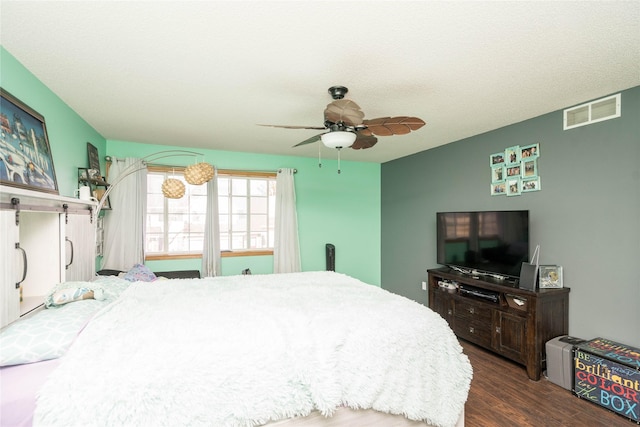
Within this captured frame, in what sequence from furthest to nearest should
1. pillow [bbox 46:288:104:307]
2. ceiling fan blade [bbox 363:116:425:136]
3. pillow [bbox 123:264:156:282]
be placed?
pillow [bbox 123:264:156:282], ceiling fan blade [bbox 363:116:425:136], pillow [bbox 46:288:104:307]

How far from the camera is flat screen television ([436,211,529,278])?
3.19 meters

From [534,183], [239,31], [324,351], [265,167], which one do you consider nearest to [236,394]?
[324,351]

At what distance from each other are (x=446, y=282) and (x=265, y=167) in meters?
3.23

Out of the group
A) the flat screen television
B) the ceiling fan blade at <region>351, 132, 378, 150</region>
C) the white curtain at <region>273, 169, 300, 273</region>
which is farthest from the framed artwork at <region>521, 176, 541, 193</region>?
the white curtain at <region>273, 169, 300, 273</region>

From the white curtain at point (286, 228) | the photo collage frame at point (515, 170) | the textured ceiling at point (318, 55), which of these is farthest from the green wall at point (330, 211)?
the photo collage frame at point (515, 170)

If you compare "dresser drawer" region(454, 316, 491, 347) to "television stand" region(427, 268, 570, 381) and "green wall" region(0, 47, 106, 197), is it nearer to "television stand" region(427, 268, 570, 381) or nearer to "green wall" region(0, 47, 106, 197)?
"television stand" region(427, 268, 570, 381)

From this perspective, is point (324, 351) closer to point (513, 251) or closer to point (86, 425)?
point (86, 425)

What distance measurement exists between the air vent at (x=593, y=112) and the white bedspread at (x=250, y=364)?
7.96 ft

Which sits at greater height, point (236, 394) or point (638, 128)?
point (638, 128)

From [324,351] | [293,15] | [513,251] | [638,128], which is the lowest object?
[324,351]

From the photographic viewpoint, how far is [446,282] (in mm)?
3936

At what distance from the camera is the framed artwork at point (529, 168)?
323 centimetres

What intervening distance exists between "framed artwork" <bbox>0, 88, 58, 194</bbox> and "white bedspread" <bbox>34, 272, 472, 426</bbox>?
1.04 meters

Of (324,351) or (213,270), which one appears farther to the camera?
(213,270)
